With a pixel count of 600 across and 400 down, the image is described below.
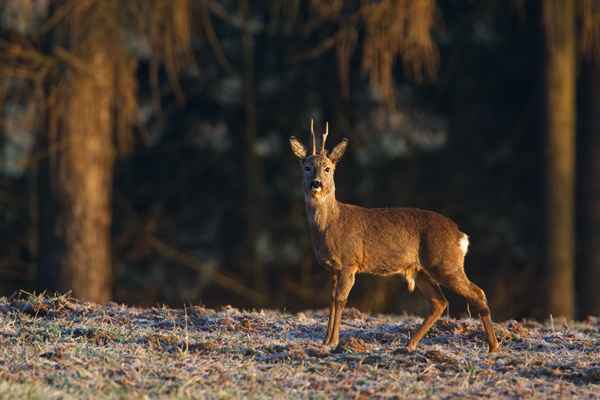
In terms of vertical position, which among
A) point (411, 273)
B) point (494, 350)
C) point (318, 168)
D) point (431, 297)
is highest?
point (318, 168)

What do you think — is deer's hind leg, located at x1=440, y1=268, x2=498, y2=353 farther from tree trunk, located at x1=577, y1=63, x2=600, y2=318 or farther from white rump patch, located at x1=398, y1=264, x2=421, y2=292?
tree trunk, located at x1=577, y1=63, x2=600, y2=318

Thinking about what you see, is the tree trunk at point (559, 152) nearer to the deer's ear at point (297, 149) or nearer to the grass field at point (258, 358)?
the grass field at point (258, 358)

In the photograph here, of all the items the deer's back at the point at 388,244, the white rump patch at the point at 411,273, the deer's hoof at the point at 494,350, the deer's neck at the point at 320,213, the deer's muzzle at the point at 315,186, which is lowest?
the deer's hoof at the point at 494,350

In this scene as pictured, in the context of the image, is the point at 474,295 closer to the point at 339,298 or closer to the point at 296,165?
the point at 339,298

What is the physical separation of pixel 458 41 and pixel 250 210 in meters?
5.10

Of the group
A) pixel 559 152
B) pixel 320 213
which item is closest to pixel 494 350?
pixel 320 213

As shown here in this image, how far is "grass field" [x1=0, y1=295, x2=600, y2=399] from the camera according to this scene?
5.31 metres

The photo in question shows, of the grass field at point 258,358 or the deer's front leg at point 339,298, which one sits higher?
the deer's front leg at point 339,298

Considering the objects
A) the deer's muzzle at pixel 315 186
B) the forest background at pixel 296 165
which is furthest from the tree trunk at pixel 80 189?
the deer's muzzle at pixel 315 186

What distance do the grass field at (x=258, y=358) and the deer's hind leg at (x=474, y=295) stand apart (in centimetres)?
13

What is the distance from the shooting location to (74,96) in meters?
11.8

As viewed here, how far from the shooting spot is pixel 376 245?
704cm

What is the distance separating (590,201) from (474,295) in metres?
8.59

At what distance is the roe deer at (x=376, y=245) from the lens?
6.93 metres
